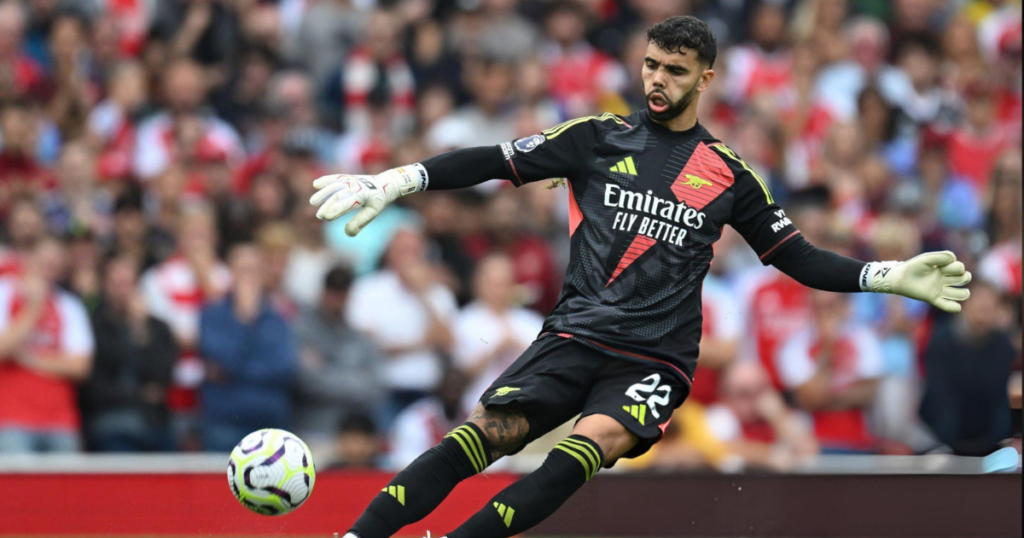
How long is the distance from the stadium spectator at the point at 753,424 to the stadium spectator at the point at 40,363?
4.84 metres

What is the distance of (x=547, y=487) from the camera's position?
6.21 meters

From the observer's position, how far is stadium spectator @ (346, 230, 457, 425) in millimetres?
10914

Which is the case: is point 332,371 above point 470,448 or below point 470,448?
above

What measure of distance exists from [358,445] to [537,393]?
3.96 metres

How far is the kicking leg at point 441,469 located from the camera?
6.14m

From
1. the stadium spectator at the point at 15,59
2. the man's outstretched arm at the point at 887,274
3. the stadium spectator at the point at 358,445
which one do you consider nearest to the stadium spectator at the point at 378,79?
the stadium spectator at the point at 15,59

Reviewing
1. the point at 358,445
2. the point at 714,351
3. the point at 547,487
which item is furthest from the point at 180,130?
the point at 547,487

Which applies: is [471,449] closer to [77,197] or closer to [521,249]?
[521,249]

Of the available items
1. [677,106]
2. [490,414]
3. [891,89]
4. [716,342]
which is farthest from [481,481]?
[891,89]

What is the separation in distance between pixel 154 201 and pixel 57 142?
1.45 meters

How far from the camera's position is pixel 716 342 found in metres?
10.8

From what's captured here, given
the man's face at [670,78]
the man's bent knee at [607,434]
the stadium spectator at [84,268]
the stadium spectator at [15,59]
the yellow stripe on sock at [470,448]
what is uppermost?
the stadium spectator at [15,59]

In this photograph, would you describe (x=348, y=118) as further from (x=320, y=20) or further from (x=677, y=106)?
(x=677, y=106)

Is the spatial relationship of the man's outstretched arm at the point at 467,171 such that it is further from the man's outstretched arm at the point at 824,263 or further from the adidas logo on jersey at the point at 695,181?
the man's outstretched arm at the point at 824,263
